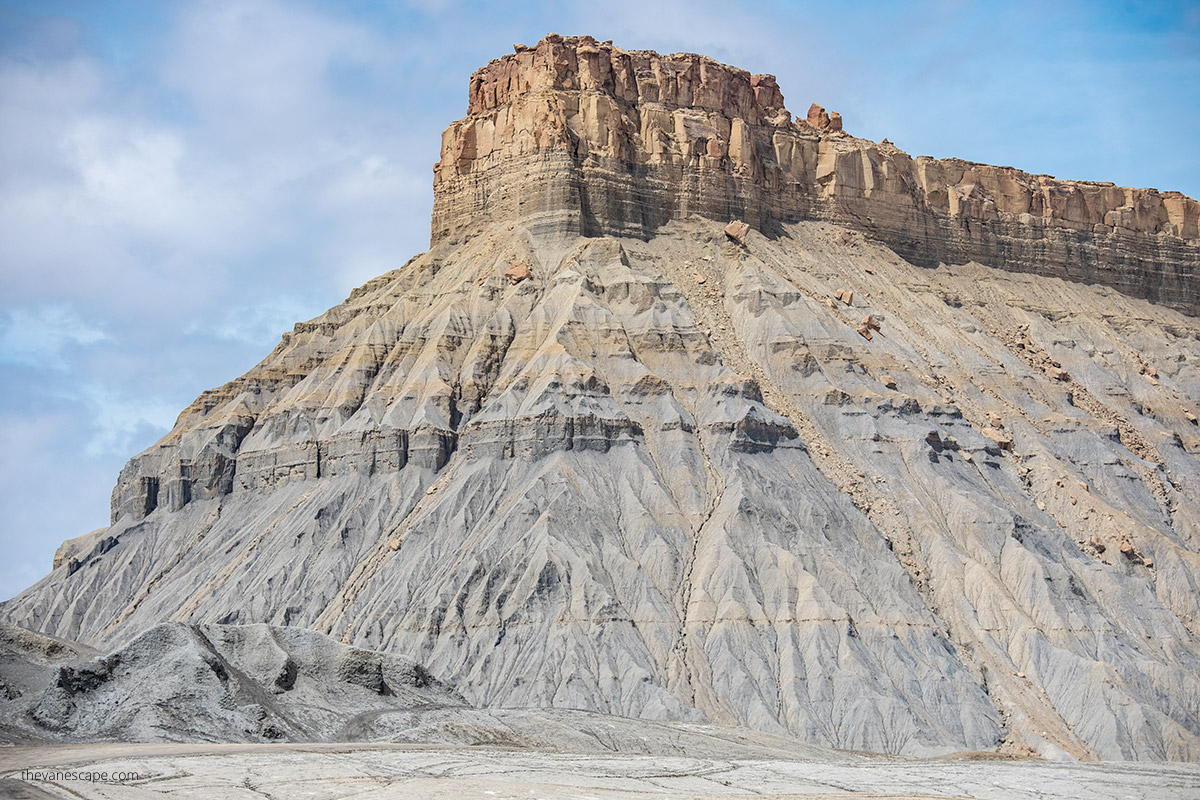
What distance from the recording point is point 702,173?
105 m

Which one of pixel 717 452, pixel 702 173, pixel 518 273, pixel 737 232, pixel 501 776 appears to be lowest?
pixel 501 776

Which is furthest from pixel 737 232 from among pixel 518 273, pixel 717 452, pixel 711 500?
pixel 711 500

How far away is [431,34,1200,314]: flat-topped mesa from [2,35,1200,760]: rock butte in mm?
297

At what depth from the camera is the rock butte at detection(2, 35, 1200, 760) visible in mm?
71438

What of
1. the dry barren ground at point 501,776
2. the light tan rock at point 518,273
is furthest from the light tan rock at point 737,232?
the dry barren ground at point 501,776

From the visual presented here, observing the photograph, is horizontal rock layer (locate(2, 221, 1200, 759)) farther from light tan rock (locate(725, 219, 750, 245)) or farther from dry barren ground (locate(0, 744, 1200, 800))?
dry barren ground (locate(0, 744, 1200, 800))

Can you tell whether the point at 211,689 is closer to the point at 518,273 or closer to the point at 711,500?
the point at 711,500

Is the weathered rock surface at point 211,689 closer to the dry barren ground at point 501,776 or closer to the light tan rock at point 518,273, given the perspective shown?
the dry barren ground at point 501,776

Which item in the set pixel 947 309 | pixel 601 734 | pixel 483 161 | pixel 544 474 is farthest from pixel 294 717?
pixel 947 309

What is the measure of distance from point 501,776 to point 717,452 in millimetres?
44547

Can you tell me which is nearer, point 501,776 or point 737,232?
point 501,776

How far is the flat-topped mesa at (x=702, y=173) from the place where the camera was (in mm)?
101688

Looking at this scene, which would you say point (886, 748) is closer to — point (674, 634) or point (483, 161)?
point (674, 634)

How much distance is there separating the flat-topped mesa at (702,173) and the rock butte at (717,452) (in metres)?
0.30
